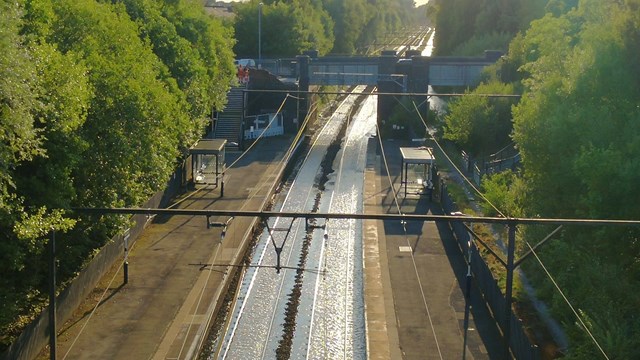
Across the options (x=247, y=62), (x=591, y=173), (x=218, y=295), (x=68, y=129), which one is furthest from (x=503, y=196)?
(x=247, y=62)

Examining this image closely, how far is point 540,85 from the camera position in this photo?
26.2 meters

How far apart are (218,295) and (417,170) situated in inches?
689

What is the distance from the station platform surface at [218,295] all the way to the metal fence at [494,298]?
0.42 metres

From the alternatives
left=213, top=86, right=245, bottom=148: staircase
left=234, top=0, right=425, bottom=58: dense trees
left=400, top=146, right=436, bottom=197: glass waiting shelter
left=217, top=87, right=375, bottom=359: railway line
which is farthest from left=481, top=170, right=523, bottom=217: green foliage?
left=234, top=0, right=425, bottom=58: dense trees

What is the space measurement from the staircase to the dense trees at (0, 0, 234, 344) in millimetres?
18681

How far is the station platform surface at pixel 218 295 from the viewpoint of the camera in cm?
2050

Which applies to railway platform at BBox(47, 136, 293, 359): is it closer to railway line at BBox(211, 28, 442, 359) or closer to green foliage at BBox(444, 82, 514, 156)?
railway line at BBox(211, 28, 442, 359)

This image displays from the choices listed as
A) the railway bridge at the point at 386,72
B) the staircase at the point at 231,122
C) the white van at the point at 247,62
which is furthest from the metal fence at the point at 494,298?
the white van at the point at 247,62

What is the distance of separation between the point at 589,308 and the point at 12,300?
1248 centimetres

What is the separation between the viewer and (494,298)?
875 inches

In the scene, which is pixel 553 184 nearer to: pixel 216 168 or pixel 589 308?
pixel 589 308

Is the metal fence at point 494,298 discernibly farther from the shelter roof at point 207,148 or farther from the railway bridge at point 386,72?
the railway bridge at point 386,72

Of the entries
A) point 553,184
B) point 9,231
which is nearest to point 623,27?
point 553,184

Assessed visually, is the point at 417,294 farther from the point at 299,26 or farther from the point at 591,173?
the point at 299,26
